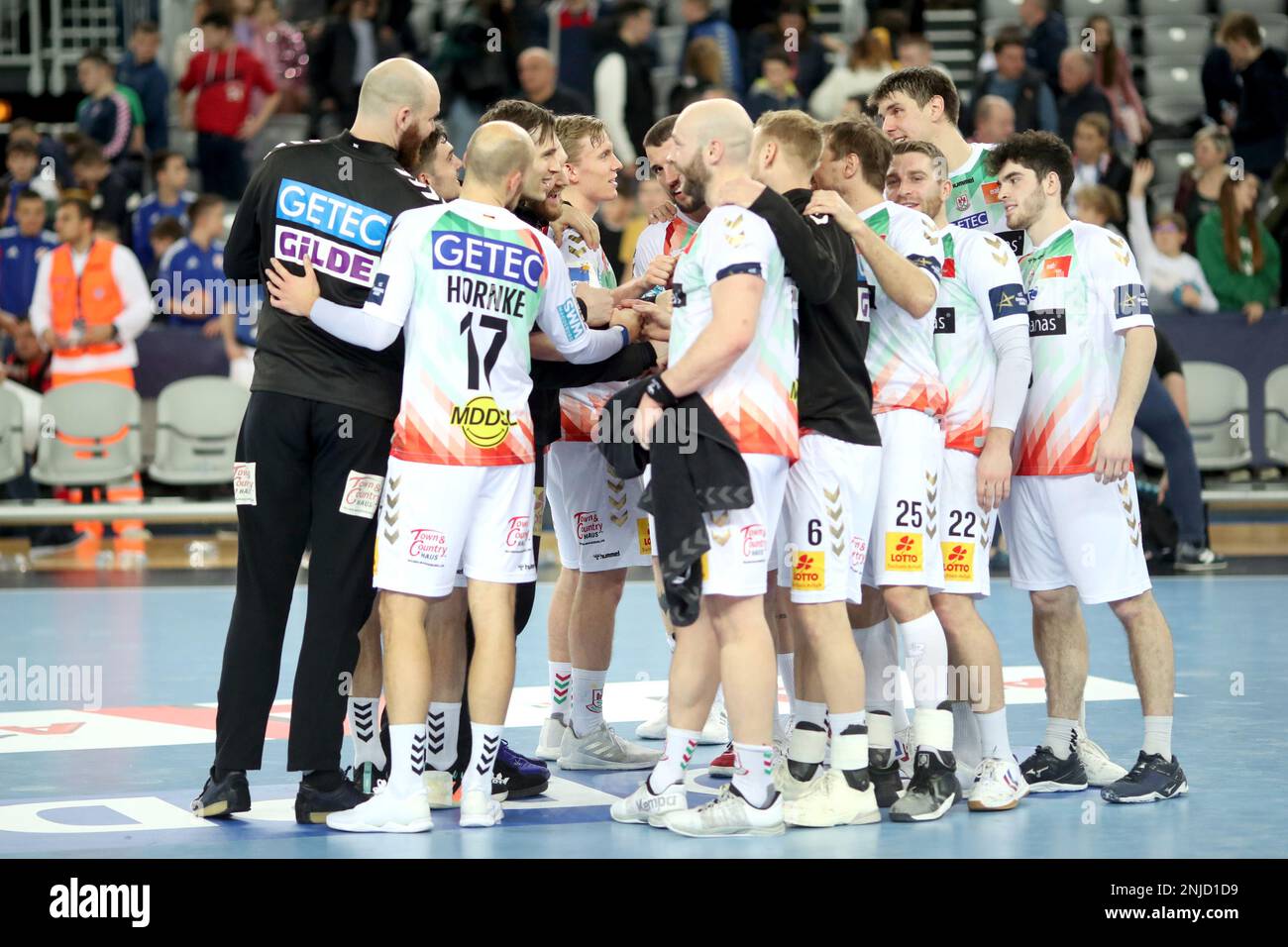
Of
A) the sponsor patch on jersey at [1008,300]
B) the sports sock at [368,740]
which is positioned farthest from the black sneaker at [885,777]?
the sports sock at [368,740]

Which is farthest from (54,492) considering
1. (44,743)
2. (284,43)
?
(44,743)

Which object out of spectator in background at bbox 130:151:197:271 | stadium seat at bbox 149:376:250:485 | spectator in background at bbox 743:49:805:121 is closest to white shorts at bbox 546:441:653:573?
stadium seat at bbox 149:376:250:485

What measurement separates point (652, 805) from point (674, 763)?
0.15 meters

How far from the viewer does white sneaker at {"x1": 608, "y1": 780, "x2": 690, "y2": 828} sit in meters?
5.34

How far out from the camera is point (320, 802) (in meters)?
5.44

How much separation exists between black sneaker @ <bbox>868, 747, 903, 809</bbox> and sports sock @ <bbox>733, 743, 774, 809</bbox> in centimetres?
50

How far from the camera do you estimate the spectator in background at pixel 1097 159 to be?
43.7ft

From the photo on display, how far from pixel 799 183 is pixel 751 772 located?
6.18 ft

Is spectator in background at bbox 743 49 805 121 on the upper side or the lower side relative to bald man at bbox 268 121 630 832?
upper

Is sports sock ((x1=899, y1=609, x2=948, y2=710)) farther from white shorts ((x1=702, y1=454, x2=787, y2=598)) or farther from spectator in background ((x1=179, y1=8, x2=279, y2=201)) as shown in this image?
spectator in background ((x1=179, y1=8, x2=279, y2=201))

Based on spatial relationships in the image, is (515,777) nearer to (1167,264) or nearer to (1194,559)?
(1194,559)

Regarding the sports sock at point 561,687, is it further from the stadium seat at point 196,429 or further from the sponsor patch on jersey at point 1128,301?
the stadium seat at point 196,429

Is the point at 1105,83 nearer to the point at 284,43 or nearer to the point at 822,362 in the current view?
the point at 284,43

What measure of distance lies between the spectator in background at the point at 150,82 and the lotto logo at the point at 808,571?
11465mm
